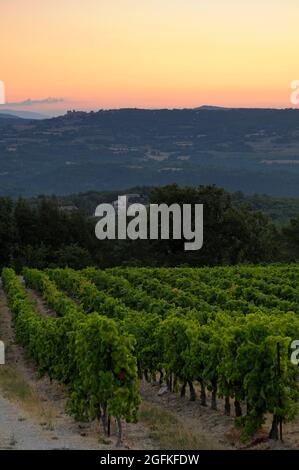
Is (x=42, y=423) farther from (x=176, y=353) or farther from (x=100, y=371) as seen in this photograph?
(x=176, y=353)

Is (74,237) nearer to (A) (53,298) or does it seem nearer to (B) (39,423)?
(A) (53,298)

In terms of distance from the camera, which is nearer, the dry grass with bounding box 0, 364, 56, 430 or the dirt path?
the dirt path

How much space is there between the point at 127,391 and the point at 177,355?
16.9 ft

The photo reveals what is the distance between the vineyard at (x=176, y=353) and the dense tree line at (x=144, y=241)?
34896 millimetres

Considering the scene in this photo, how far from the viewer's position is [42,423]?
18281mm

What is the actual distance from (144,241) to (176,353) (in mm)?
53743

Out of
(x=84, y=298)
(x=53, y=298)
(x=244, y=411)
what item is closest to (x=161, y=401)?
(x=244, y=411)

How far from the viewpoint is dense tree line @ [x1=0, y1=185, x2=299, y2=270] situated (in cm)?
7131

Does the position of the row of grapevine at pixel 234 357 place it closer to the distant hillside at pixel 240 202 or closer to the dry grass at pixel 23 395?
the dry grass at pixel 23 395

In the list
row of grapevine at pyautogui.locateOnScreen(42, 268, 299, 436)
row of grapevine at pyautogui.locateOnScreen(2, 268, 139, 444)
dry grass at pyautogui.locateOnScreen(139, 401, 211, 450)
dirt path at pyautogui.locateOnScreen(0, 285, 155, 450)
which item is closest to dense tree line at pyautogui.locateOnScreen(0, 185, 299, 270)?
dirt path at pyautogui.locateOnScreen(0, 285, 155, 450)

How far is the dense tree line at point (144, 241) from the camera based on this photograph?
71.3 meters

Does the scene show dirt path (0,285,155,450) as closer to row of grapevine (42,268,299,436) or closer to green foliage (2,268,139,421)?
green foliage (2,268,139,421)

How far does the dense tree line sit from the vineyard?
34896 mm

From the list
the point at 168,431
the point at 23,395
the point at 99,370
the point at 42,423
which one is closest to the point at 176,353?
the point at 168,431
